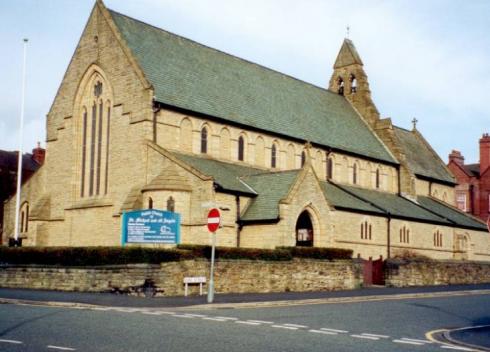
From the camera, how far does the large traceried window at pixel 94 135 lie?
130ft

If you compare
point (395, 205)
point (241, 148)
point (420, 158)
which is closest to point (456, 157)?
point (420, 158)

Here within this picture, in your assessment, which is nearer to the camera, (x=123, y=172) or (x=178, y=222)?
(x=178, y=222)

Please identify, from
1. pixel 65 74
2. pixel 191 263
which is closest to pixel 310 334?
pixel 191 263

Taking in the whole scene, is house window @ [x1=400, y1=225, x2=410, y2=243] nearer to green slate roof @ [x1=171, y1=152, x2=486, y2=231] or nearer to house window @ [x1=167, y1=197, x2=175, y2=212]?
green slate roof @ [x1=171, y1=152, x2=486, y2=231]

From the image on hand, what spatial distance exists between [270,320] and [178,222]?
1315 cm

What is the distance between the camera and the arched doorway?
38.5 m

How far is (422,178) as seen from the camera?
61.0 meters

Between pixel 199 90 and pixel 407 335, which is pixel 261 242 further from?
pixel 407 335

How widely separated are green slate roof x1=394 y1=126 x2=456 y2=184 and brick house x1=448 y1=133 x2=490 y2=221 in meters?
12.8

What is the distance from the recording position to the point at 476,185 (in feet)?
260

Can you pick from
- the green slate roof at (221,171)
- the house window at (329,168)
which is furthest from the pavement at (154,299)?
the house window at (329,168)

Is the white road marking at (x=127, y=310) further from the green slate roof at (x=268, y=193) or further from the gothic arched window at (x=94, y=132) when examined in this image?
the gothic arched window at (x=94, y=132)

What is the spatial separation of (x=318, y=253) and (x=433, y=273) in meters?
10.7

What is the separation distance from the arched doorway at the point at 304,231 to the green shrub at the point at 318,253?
141 inches
